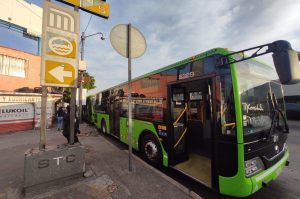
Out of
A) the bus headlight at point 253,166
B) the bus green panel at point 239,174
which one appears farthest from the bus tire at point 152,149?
the bus headlight at point 253,166

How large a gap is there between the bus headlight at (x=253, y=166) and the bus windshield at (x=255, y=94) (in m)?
0.50

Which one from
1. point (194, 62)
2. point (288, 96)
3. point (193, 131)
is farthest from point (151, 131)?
point (288, 96)

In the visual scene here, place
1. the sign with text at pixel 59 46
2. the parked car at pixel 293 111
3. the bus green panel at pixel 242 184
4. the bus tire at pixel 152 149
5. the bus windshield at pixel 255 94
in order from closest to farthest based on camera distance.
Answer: the bus green panel at pixel 242 184 → the bus windshield at pixel 255 94 → the sign with text at pixel 59 46 → the bus tire at pixel 152 149 → the parked car at pixel 293 111

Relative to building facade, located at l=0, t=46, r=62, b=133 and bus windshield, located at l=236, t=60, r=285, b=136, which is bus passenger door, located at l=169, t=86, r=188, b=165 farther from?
building facade, located at l=0, t=46, r=62, b=133

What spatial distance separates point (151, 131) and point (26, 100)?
1164 centimetres

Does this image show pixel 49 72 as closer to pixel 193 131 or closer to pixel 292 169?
pixel 193 131

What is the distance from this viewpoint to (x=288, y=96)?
58.2 ft

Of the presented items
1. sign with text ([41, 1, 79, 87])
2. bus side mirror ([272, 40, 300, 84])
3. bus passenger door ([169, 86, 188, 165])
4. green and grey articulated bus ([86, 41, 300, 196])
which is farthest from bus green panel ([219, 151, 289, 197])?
sign with text ([41, 1, 79, 87])

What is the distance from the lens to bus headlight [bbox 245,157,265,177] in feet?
9.81

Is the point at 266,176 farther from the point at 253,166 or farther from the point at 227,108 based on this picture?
the point at 227,108

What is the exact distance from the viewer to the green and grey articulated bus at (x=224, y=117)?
294 centimetres

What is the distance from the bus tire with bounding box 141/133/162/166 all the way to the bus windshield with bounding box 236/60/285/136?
7.94 feet

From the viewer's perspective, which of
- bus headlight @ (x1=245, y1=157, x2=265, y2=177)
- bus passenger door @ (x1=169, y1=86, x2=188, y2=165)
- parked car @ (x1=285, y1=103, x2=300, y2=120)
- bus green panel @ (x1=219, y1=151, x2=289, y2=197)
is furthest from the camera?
parked car @ (x1=285, y1=103, x2=300, y2=120)

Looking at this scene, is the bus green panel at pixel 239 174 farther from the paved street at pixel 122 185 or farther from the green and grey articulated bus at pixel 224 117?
the paved street at pixel 122 185
